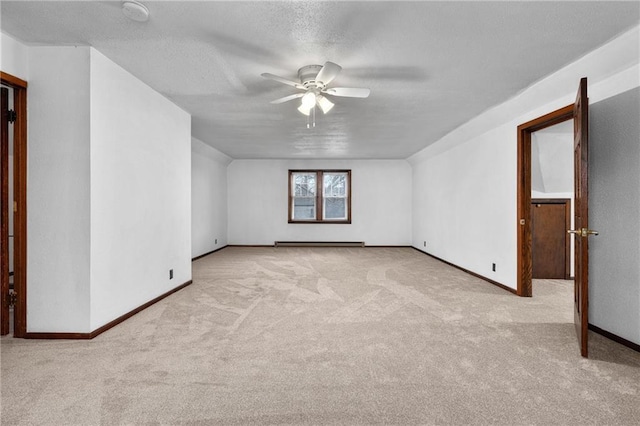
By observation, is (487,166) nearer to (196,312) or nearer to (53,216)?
(196,312)

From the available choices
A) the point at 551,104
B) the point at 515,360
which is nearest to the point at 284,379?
the point at 515,360

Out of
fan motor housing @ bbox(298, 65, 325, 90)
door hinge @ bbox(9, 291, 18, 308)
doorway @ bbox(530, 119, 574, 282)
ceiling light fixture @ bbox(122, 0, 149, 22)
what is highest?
ceiling light fixture @ bbox(122, 0, 149, 22)

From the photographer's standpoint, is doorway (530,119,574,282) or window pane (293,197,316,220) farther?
window pane (293,197,316,220)

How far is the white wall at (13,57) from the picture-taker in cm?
257

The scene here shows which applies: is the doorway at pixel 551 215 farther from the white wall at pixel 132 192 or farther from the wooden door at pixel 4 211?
the wooden door at pixel 4 211

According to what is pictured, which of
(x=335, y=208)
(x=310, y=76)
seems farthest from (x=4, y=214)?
(x=335, y=208)

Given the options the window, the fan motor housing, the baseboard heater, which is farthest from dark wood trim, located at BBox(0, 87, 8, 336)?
the window

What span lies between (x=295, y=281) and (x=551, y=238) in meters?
4.01

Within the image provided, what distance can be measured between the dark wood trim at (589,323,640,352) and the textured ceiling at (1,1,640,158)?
2.40m

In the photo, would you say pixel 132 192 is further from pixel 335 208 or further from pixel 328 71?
pixel 335 208

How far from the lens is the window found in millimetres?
9227

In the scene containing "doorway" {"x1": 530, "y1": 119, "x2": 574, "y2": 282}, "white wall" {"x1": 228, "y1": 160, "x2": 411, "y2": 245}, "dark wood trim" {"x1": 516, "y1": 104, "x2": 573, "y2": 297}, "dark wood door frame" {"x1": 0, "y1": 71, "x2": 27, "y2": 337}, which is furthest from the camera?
"white wall" {"x1": 228, "y1": 160, "x2": 411, "y2": 245}

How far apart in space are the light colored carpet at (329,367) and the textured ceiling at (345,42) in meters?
2.41

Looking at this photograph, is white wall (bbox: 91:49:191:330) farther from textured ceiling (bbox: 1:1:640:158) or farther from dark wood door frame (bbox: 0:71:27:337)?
dark wood door frame (bbox: 0:71:27:337)
